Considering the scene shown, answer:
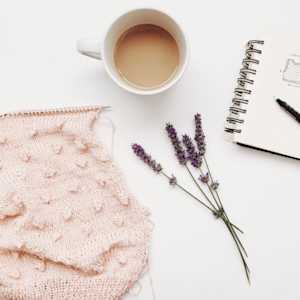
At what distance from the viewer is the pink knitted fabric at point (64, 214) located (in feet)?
2.68

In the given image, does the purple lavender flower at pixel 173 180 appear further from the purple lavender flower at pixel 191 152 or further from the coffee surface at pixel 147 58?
the coffee surface at pixel 147 58

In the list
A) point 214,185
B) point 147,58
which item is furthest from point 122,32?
point 214,185

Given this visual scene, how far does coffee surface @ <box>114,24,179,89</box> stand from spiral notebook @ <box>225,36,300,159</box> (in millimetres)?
151

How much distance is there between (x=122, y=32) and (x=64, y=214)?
1.18 ft

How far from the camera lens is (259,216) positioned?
0.85 m

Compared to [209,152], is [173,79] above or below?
above

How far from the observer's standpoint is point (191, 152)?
82cm

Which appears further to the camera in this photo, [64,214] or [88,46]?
[64,214]

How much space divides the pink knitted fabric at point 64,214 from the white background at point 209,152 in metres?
0.04

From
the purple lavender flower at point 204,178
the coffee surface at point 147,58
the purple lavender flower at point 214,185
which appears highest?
the coffee surface at point 147,58

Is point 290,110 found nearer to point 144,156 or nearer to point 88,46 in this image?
point 144,156

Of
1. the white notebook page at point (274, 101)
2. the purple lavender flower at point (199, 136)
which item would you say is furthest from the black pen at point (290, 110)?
the purple lavender flower at point (199, 136)

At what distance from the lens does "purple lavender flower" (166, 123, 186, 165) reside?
82 centimetres

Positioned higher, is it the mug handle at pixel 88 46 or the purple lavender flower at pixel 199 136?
the mug handle at pixel 88 46
